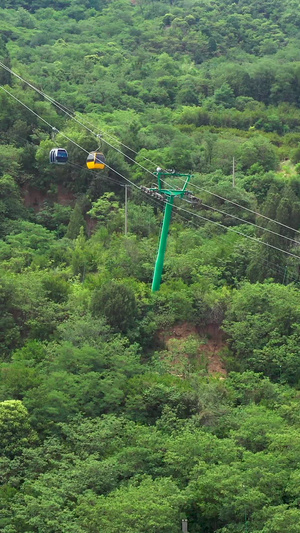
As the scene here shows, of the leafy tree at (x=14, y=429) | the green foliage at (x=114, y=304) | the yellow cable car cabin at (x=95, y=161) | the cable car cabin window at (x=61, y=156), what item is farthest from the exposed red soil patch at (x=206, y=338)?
the leafy tree at (x=14, y=429)

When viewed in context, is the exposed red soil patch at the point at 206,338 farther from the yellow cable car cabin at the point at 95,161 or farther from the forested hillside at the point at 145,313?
the yellow cable car cabin at the point at 95,161

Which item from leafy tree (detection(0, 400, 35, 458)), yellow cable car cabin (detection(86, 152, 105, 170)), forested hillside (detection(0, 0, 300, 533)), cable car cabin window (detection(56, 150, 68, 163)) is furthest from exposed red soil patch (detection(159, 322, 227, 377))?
leafy tree (detection(0, 400, 35, 458))

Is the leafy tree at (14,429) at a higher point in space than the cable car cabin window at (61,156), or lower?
lower

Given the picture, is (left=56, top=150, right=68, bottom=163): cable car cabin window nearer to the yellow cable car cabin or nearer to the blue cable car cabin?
the blue cable car cabin

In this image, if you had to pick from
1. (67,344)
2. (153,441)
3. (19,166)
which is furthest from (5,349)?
(19,166)

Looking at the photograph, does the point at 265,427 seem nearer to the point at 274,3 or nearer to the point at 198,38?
the point at 198,38
